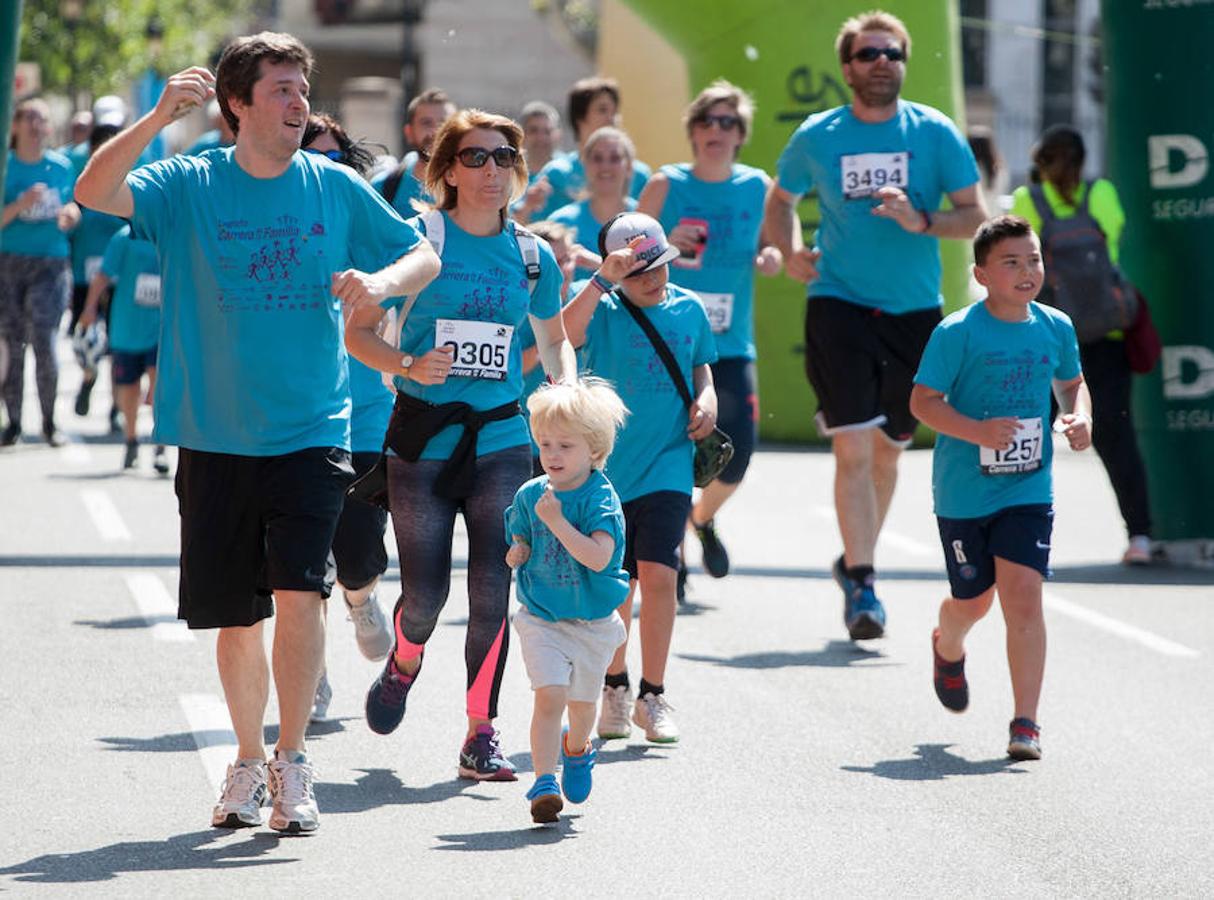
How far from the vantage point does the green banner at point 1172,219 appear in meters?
12.3

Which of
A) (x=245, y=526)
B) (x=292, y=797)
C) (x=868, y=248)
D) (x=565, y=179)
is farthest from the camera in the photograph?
(x=565, y=179)

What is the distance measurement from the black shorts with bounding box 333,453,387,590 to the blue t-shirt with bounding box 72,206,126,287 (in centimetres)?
1040

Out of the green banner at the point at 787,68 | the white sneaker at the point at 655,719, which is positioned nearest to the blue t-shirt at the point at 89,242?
the green banner at the point at 787,68

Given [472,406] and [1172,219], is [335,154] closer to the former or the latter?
[472,406]

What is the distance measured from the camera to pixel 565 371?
707 cm

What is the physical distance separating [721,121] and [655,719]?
3.51 m

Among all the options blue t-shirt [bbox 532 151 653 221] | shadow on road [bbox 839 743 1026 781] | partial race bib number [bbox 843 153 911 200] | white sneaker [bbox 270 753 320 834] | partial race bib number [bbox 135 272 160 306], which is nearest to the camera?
white sneaker [bbox 270 753 320 834]

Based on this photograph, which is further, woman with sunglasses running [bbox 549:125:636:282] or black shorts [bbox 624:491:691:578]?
woman with sunglasses running [bbox 549:125:636:282]

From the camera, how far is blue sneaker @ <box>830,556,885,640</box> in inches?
372

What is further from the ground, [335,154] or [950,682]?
[335,154]

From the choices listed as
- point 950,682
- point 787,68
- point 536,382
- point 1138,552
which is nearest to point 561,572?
point 950,682

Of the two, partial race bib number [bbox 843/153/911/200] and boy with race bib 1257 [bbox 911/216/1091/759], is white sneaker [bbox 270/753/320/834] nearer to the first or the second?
boy with race bib 1257 [bbox 911/216/1091/759]

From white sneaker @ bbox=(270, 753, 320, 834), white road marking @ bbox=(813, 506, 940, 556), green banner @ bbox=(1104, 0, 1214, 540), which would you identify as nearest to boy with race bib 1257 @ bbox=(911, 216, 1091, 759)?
white sneaker @ bbox=(270, 753, 320, 834)

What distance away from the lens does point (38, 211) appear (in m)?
16.9
